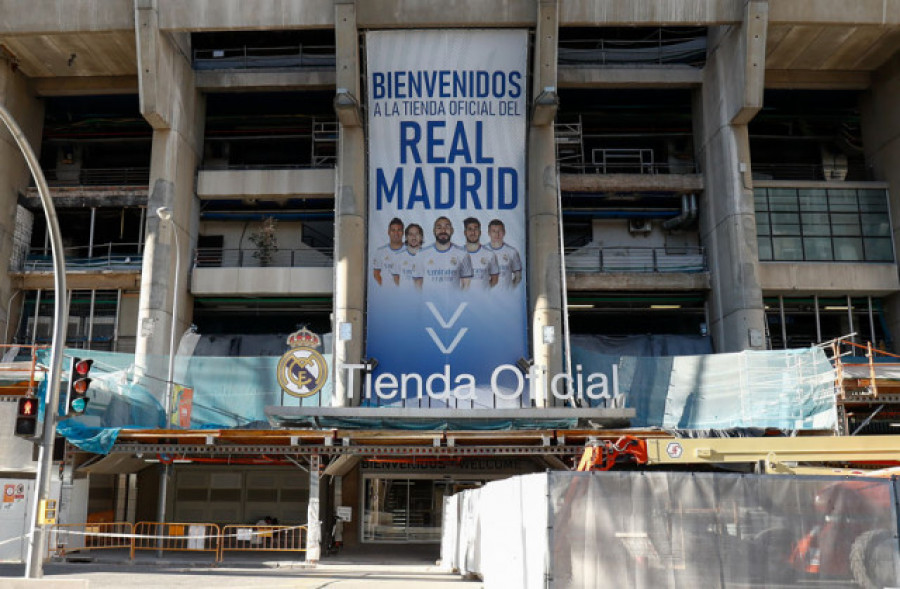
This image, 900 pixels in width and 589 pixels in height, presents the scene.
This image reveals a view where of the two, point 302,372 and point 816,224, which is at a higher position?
point 816,224

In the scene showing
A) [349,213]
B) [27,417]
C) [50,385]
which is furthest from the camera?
[349,213]

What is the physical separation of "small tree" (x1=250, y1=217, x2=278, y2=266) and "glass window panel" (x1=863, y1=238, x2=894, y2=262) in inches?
1061

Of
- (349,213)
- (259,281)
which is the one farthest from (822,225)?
(259,281)

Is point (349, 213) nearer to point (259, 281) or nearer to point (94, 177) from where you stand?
point (259, 281)

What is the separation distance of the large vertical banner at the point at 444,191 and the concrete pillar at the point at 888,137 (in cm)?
1668

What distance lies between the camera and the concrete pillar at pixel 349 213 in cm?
3234

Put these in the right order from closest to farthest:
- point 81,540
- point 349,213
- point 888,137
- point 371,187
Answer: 1. point 81,540
2. point 349,213
3. point 371,187
4. point 888,137

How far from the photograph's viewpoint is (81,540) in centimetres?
2612

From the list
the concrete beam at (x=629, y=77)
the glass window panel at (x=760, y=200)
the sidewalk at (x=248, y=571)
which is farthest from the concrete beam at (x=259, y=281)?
the glass window panel at (x=760, y=200)

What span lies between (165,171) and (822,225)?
28.8 meters

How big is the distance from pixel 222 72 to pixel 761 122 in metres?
26.3

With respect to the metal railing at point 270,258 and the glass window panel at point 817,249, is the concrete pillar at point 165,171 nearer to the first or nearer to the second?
the metal railing at point 270,258

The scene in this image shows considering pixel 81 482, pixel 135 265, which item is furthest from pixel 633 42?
pixel 81 482

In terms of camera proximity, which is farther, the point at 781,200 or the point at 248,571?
the point at 781,200
